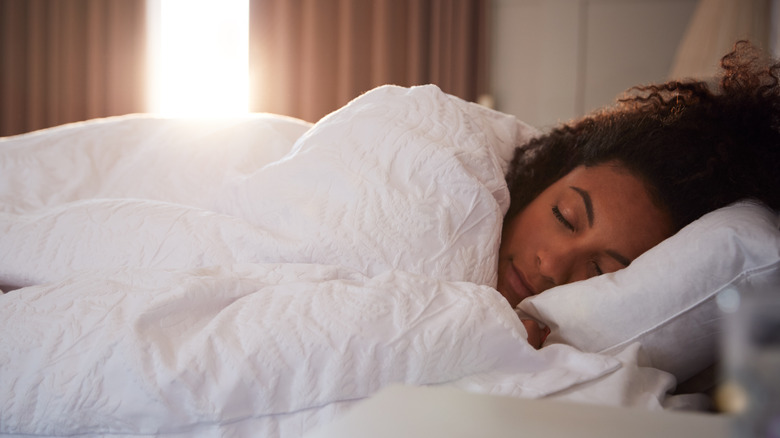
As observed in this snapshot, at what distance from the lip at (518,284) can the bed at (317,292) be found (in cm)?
11

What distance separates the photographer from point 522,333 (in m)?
0.72

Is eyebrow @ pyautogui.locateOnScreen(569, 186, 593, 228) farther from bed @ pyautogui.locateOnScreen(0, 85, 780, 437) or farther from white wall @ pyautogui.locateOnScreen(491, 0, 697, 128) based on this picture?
white wall @ pyautogui.locateOnScreen(491, 0, 697, 128)

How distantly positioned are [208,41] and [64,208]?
8.03ft

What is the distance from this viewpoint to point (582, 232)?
3.20 feet

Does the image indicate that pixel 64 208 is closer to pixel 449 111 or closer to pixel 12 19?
pixel 449 111

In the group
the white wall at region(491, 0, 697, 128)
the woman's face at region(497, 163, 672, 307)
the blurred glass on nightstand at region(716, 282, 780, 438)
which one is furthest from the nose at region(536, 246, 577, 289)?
the white wall at region(491, 0, 697, 128)

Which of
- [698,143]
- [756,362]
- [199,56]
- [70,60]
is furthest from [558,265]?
[70,60]

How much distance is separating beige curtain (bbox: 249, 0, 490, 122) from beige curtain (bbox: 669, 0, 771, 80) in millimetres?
1138

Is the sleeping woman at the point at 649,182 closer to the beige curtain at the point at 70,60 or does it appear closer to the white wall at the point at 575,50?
the white wall at the point at 575,50

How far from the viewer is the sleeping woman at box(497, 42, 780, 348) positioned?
0.96 m

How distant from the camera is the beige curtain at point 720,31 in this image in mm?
1817

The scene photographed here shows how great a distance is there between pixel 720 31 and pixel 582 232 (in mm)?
1292

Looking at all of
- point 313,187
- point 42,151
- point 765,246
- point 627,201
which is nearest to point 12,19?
point 42,151

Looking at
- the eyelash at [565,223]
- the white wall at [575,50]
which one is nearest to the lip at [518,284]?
the eyelash at [565,223]
